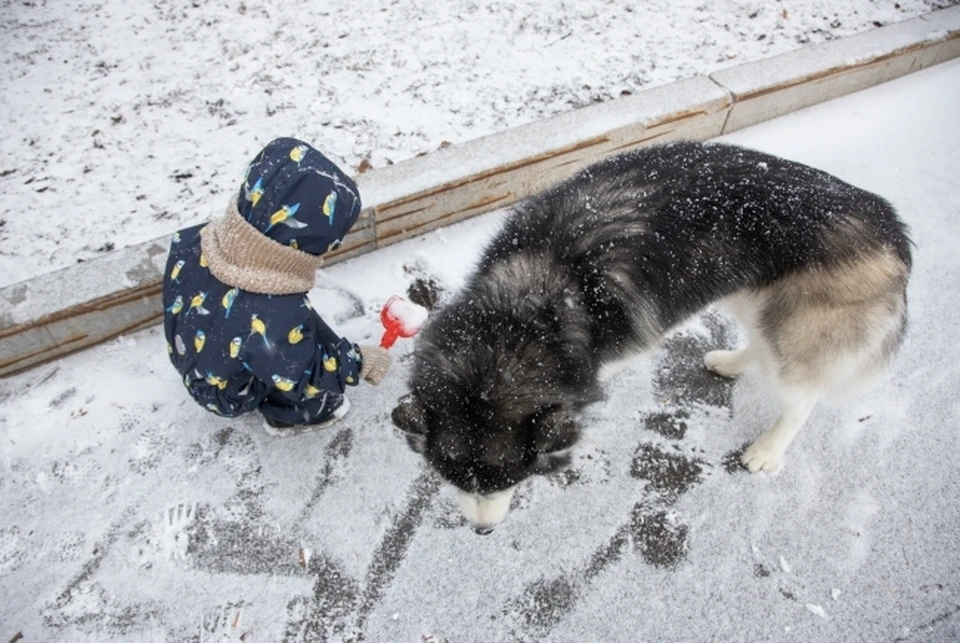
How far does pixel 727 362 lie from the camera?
331 centimetres

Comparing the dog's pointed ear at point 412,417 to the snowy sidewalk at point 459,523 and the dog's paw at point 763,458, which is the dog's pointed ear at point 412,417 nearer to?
the snowy sidewalk at point 459,523

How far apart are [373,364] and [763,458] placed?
2017 millimetres

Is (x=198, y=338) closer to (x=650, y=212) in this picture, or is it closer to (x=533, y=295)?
(x=533, y=295)

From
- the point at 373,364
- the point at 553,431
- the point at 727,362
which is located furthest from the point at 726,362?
the point at 373,364

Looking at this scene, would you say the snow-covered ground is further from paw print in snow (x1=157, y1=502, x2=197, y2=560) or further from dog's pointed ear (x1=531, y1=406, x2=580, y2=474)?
dog's pointed ear (x1=531, y1=406, x2=580, y2=474)

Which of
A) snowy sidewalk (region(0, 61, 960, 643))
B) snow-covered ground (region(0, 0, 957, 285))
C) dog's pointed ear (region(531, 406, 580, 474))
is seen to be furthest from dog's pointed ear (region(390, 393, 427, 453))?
snow-covered ground (region(0, 0, 957, 285))

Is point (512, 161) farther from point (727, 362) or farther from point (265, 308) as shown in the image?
point (265, 308)

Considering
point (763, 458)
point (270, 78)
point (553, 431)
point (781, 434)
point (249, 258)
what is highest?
point (249, 258)

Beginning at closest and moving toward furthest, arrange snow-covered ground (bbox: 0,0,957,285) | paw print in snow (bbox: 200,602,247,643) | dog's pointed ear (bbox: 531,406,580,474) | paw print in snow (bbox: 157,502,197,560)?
dog's pointed ear (bbox: 531,406,580,474) → paw print in snow (bbox: 200,602,247,643) → paw print in snow (bbox: 157,502,197,560) → snow-covered ground (bbox: 0,0,957,285)

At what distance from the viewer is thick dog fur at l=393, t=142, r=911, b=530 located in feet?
7.20

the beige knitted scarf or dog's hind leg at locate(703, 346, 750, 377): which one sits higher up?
the beige knitted scarf

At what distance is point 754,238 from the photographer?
7.98ft

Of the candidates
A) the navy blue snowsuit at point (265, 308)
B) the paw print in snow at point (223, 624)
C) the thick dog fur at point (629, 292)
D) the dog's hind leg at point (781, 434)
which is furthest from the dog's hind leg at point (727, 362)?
the paw print in snow at point (223, 624)

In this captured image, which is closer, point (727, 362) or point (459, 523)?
point (459, 523)
